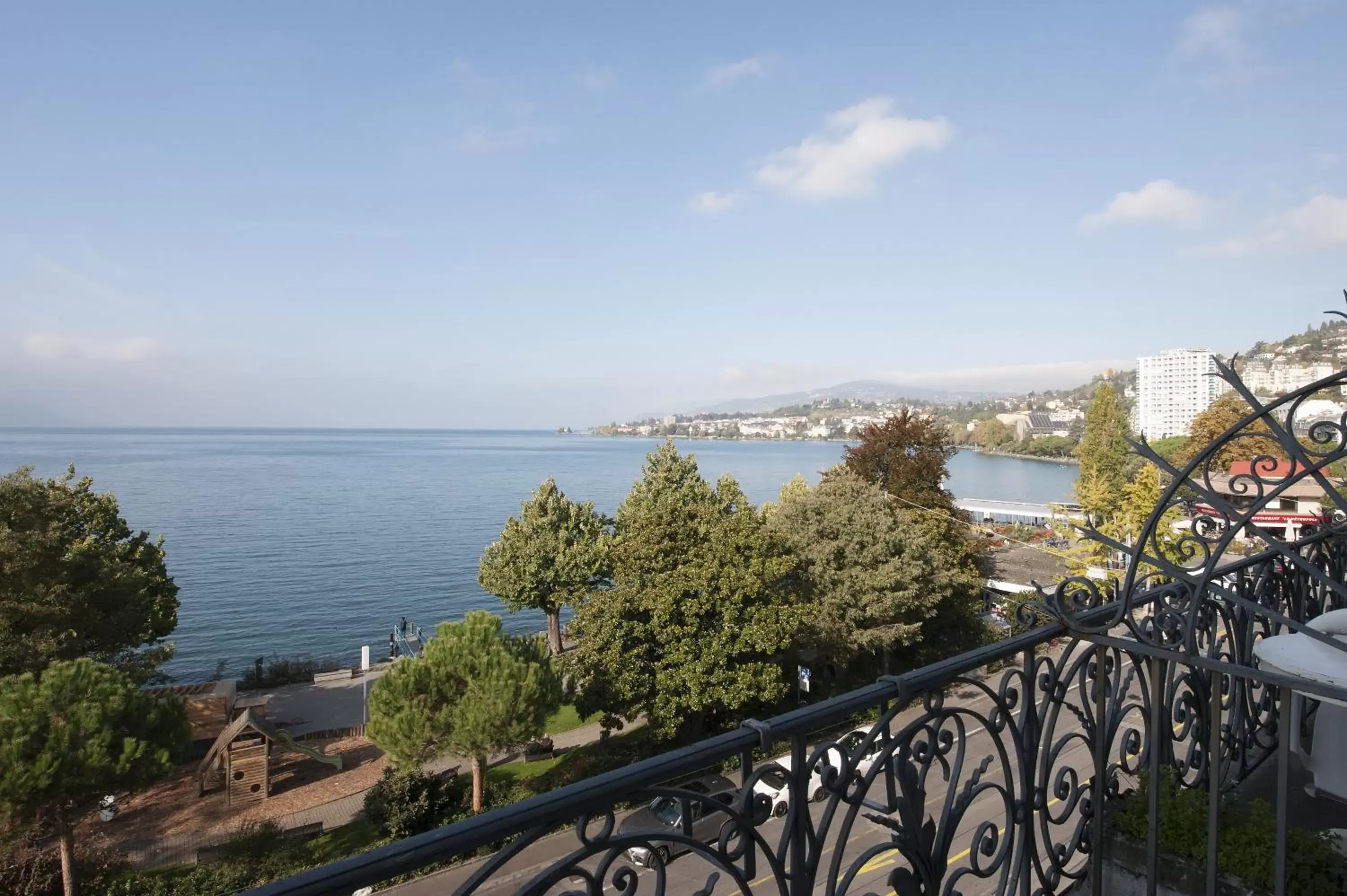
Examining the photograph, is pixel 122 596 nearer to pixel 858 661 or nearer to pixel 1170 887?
pixel 858 661

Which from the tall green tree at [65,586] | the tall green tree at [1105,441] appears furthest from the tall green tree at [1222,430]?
the tall green tree at [65,586]

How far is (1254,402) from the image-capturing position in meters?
1.93

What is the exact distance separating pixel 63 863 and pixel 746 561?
12.4m

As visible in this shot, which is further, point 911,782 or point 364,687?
point 364,687

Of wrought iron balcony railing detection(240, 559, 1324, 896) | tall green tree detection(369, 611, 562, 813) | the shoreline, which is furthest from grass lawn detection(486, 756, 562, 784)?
the shoreline

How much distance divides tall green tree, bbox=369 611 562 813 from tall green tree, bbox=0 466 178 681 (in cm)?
750

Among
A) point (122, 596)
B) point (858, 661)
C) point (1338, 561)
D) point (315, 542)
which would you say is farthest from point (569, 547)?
point (315, 542)

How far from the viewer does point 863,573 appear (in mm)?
18172

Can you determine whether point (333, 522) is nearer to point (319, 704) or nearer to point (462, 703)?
point (319, 704)

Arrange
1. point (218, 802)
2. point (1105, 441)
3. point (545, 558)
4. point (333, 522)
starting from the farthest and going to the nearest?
point (333, 522) < point (1105, 441) < point (545, 558) < point (218, 802)

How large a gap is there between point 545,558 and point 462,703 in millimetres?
11236

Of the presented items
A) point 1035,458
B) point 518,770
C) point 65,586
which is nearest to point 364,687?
point 65,586

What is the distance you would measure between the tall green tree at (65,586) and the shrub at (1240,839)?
18916 mm

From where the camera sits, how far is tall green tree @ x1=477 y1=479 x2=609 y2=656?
925 inches
